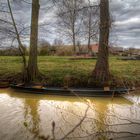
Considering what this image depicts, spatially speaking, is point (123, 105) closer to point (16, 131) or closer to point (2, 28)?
point (16, 131)

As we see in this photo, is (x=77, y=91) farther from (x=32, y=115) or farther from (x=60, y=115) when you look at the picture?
(x=32, y=115)

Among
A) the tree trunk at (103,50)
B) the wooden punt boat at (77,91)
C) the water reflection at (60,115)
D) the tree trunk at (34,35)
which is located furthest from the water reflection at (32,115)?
the tree trunk at (103,50)

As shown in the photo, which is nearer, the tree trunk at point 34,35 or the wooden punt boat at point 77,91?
the wooden punt boat at point 77,91

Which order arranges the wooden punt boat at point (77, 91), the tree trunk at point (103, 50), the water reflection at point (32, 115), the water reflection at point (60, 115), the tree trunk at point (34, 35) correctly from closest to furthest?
the water reflection at point (60, 115), the water reflection at point (32, 115), the wooden punt boat at point (77, 91), the tree trunk at point (103, 50), the tree trunk at point (34, 35)

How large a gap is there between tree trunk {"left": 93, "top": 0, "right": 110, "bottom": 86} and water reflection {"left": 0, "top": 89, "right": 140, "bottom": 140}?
2068 millimetres

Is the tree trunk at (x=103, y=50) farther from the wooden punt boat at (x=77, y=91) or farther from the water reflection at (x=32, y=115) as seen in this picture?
the water reflection at (x=32, y=115)

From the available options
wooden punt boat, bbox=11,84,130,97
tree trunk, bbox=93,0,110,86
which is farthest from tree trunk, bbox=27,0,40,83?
tree trunk, bbox=93,0,110,86

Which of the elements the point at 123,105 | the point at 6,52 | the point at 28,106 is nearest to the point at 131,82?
the point at 123,105

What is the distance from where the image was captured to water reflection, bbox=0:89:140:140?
6.64 m

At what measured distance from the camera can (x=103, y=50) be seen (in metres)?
13.1

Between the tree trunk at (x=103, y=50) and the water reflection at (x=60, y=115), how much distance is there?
2.07 meters

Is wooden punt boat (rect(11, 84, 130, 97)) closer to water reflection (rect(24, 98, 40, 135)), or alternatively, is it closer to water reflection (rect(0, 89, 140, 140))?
water reflection (rect(0, 89, 140, 140))

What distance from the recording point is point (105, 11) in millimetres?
12758

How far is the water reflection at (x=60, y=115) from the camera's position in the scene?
262 inches
